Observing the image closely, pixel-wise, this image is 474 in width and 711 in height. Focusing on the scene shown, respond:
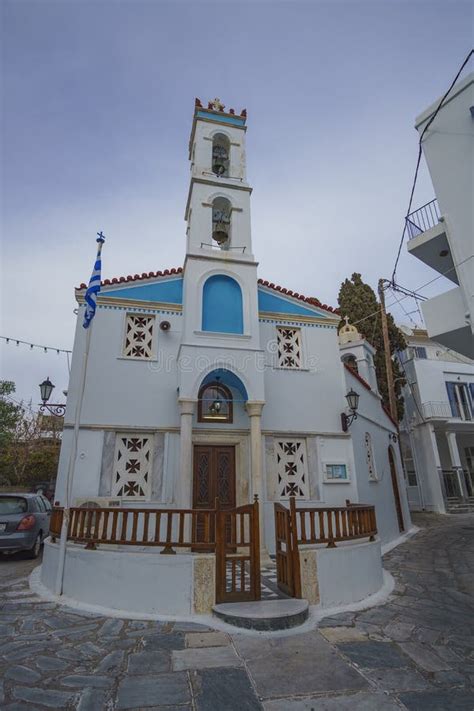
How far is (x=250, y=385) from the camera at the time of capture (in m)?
8.43

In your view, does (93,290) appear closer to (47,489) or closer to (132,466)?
(132,466)

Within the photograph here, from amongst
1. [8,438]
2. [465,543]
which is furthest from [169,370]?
[8,438]

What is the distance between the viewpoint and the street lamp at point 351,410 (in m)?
9.32

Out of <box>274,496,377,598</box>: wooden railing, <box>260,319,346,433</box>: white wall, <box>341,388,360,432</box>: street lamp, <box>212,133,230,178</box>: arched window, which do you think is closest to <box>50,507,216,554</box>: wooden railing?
<box>274,496,377,598</box>: wooden railing

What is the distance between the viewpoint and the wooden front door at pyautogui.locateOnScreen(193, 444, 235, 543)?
8.46 meters

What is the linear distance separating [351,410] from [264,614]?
6.31 m

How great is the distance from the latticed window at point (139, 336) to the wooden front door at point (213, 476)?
2.58 metres

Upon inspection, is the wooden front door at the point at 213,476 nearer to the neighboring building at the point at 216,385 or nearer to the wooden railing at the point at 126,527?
the neighboring building at the point at 216,385

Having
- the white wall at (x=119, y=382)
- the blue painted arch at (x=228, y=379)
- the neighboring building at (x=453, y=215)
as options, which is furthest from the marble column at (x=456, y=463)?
the white wall at (x=119, y=382)

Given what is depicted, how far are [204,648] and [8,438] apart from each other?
18641 mm

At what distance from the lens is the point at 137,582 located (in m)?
4.80

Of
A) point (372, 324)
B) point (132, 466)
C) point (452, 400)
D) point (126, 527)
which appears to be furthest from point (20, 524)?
point (452, 400)

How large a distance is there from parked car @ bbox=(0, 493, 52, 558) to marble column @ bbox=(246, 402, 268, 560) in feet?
15.7

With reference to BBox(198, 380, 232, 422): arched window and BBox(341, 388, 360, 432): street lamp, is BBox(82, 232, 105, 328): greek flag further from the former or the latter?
BBox(341, 388, 360, 432): street lamp
